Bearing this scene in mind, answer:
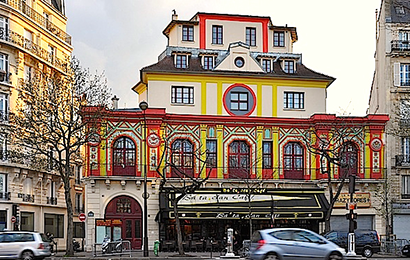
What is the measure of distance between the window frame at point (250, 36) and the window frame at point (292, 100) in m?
4.75

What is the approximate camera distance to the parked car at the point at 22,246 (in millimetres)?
32938

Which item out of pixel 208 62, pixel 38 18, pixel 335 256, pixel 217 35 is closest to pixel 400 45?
pixel 217 35

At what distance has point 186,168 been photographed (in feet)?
169

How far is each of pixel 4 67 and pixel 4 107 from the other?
3058 mm

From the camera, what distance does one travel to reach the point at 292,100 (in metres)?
54.7

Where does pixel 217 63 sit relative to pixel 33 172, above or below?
above

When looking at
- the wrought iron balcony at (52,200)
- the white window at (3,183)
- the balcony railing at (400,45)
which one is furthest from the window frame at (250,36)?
the wrought iron balcony at (52,200)

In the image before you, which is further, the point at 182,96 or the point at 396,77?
the point at 396,77

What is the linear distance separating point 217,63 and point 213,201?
10.6 meters

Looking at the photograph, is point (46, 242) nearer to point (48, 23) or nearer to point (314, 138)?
point (314, 138)

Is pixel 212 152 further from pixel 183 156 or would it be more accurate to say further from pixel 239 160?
pixel 183 156

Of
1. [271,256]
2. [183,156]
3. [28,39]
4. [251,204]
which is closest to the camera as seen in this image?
[271,256]

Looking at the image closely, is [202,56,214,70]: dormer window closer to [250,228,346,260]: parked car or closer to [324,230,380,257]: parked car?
[324,230,380,257]: parked car

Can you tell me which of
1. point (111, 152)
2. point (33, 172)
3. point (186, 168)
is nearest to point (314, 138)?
point (186, 168)
